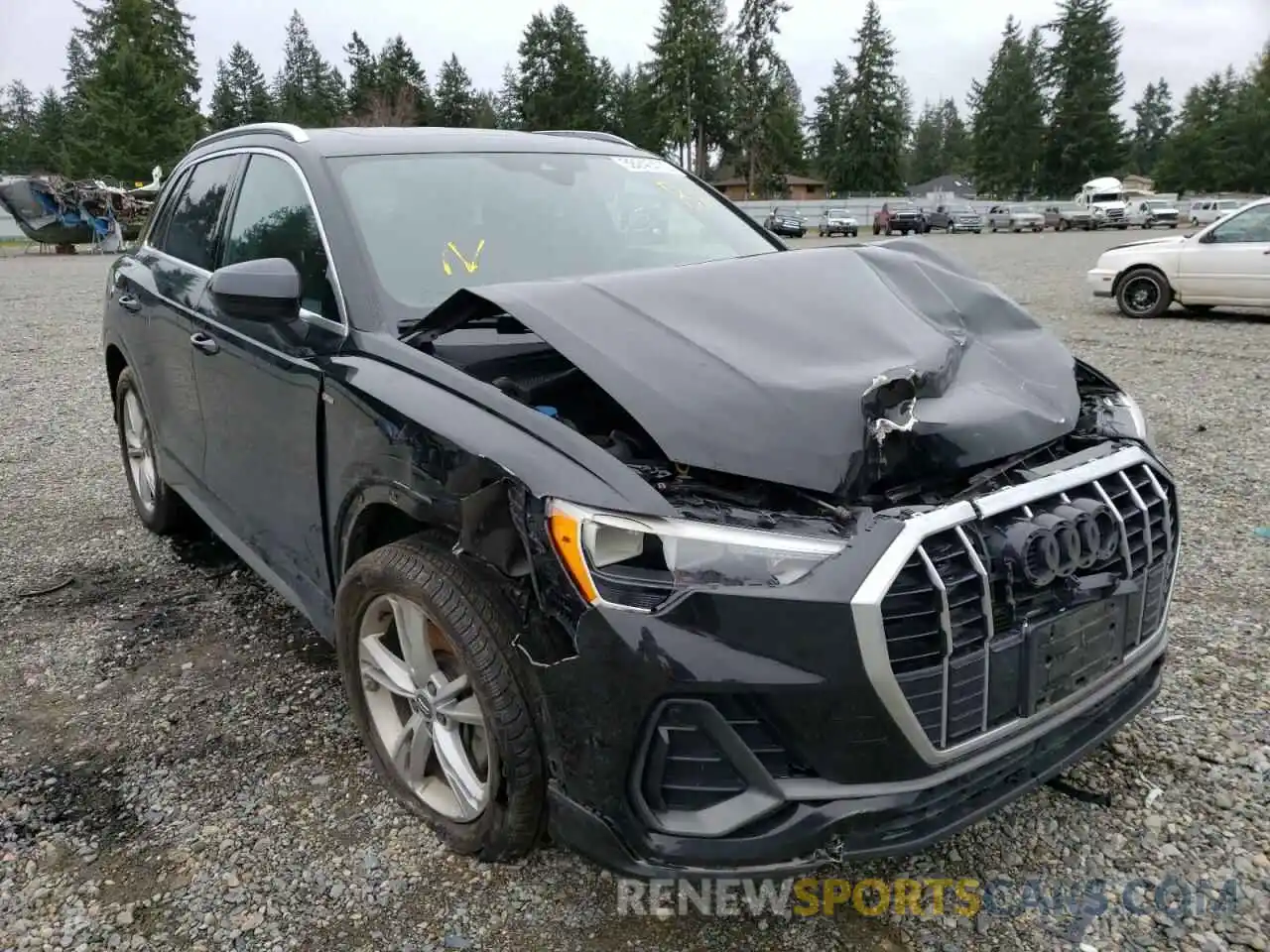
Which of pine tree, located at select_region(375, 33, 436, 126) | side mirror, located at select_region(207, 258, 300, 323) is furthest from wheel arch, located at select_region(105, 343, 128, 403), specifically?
pine tree, located at select_region(375, 33, 436, 126)

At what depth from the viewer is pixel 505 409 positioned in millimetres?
2174

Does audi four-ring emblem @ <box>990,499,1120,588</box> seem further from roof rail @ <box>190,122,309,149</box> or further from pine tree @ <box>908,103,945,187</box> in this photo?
pine tree @ <box>908,103,945,187</box>

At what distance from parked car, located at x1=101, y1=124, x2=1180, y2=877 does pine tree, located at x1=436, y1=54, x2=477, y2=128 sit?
255ft

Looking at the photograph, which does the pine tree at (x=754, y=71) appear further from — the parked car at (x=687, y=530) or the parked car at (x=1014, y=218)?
the parked car at (x=687, y=530)

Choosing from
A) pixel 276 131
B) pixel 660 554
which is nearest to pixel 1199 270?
pixel 276 131

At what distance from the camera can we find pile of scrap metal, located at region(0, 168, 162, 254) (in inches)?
1096

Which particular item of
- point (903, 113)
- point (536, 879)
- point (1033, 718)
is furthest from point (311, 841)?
point (903, 113)

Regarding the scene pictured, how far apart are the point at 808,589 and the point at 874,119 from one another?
280 feet

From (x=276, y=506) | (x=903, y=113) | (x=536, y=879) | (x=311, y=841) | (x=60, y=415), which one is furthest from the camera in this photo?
(x=903, y=113)

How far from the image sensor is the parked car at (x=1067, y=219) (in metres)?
48.0

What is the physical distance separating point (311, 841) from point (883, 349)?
1.94 meters

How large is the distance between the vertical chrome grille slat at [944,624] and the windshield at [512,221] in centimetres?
162

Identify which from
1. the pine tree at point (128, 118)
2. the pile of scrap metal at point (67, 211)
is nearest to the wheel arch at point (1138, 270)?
the pile of scrap metal at point (67, 211)

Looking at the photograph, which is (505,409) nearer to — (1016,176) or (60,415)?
(60,415)
